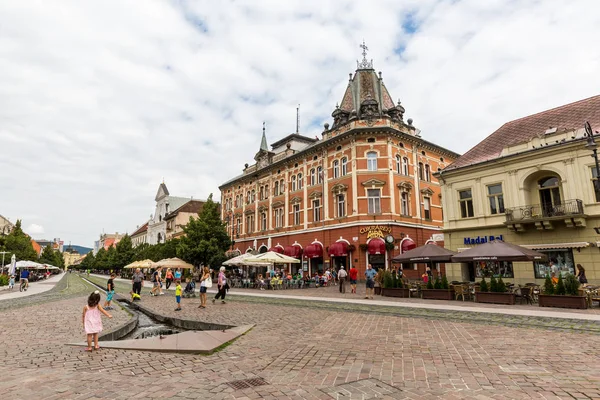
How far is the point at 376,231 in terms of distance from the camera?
31016 mm

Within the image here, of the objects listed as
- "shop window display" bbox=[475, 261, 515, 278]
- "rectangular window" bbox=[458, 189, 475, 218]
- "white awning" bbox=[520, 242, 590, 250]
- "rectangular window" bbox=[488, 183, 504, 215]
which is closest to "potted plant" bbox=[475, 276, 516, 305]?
"shop window display" bbox=[475, 261, 515, 278]

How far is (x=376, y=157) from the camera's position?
3294 centimetres

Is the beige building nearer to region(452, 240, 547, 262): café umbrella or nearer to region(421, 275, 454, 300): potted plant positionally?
region(452, 240, 547, 262): café umbrella

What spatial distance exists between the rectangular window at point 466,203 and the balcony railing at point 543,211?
3065 millimetres

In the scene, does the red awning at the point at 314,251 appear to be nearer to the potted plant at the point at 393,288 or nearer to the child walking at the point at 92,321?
the potted plant at the point at 393,288

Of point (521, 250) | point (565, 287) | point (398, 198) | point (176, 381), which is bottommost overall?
point (176, 381)

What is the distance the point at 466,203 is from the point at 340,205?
458 inches

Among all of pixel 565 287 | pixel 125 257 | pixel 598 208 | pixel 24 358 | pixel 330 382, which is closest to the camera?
pixel 330 382

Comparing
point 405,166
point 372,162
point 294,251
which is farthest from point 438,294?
point 294,251

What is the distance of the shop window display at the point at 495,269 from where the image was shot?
2299 cm

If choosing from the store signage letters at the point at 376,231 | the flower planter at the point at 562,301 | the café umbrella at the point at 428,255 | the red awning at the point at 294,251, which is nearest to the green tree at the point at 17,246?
the red awning at the point at 294,251

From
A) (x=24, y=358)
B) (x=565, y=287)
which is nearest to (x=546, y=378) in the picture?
(x=24, y=358)

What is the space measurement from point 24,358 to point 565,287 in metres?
17.3

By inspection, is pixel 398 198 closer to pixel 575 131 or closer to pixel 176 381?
pixel 575 131
